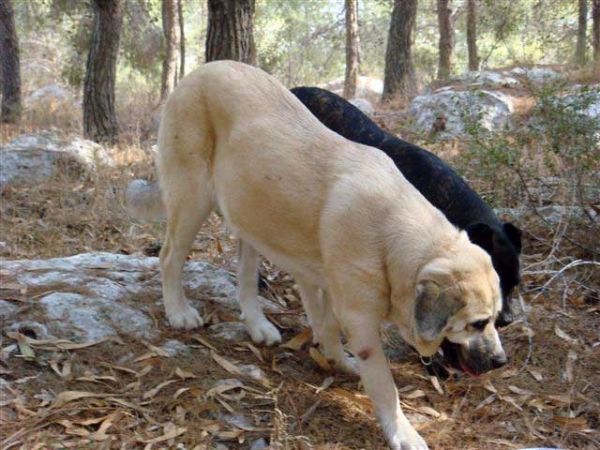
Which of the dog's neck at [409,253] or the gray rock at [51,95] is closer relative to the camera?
the dog's neck at [409,253]

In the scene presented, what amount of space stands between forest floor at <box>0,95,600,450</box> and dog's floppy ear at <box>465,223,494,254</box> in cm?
87

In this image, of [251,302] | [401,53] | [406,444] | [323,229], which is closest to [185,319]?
[251,302]

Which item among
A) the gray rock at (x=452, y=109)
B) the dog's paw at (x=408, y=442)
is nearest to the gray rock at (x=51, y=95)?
the gray rock at (x=452, y=109)

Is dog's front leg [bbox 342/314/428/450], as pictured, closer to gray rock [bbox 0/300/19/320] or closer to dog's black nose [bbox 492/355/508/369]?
dog's black nose [bbox 492/355/508/369]

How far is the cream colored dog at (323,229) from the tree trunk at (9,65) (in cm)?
1064

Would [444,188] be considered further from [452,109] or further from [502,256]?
[452,109]

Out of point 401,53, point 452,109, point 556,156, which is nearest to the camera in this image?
point 556,156

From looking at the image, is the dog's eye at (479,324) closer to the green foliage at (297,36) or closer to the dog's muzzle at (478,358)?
the dog's muzzle at (478,358)

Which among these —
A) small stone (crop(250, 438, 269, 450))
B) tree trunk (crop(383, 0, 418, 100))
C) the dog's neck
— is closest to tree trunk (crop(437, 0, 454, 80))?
tree trunk (crop(383, 0, 418, 100))

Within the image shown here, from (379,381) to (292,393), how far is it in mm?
700

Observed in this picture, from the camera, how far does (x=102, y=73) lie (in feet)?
38.6

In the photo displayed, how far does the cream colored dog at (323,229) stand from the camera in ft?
11.8

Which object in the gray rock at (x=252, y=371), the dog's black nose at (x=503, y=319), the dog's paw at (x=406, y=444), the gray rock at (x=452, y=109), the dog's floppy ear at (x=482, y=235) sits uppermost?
the gray rock at (x=452, y=109)

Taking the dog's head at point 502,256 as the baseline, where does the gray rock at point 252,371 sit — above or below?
below
